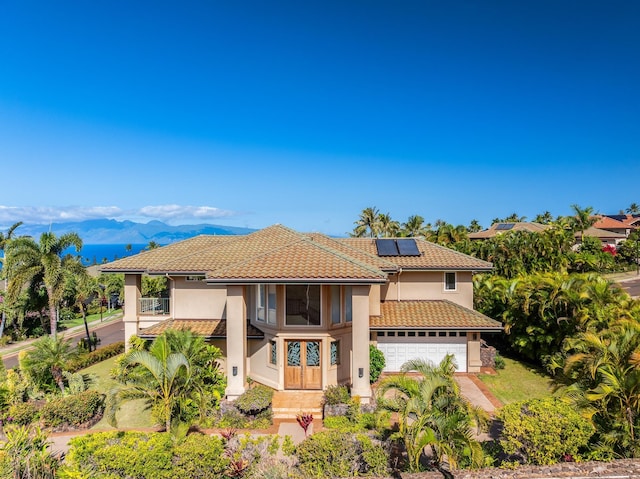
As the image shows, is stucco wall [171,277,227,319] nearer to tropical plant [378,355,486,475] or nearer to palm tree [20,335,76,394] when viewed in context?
palm tree [20,335,76,394]

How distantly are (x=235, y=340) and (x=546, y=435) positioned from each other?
1091cm

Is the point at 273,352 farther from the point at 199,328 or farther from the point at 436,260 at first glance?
the point at 436,260

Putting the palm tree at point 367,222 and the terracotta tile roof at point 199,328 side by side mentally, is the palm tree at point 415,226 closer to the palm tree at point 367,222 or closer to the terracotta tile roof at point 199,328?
the palm tree at point 367,222

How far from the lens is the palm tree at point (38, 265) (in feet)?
70.4

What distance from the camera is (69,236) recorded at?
23.7 meters

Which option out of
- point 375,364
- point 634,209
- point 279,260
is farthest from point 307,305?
point 634,209

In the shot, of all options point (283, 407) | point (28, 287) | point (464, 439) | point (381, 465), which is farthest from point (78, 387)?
point (464, 439)

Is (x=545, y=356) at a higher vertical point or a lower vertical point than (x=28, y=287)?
lower

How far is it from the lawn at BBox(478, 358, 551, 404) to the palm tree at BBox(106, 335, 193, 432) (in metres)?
12.9

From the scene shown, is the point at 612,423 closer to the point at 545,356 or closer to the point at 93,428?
the point at 545,356

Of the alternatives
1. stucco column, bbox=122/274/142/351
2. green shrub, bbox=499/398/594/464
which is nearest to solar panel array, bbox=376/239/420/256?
green shrub, bbox=499/398/594/464

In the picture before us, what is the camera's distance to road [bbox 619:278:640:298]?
40.4 meters

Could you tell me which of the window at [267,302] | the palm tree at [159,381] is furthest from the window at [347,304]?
the palm tree at [159,381]

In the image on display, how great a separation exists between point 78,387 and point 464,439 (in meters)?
15.5
